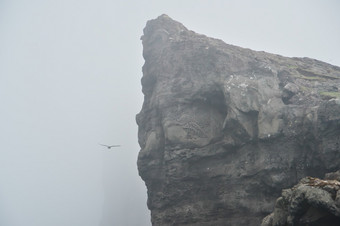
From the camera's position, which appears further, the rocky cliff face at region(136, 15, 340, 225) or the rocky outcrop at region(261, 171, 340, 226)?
the rocky cliff face at region(136, 15, 340, 225)

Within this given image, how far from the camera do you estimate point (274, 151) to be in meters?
23.5

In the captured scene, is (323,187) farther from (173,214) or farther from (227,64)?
(227,64)

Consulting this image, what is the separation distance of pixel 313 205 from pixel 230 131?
14.5 meters

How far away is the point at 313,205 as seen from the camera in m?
12.0

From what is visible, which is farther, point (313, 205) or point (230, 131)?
point (230, 131)

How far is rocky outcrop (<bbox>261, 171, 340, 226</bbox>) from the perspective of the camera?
1148cm

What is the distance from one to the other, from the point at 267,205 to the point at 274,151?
16.7 feet

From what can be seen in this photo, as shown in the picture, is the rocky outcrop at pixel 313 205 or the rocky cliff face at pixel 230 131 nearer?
the rocky outcrop at pixel 313 205

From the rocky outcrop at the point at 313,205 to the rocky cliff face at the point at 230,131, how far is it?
916 cm

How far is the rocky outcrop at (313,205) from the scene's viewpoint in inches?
452

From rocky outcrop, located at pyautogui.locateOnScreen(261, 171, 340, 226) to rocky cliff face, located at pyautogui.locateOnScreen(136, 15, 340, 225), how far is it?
9.16 meters

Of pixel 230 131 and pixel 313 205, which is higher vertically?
pixel 230 131

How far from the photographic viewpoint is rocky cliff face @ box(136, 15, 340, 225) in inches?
886

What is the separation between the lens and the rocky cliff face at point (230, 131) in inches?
886
